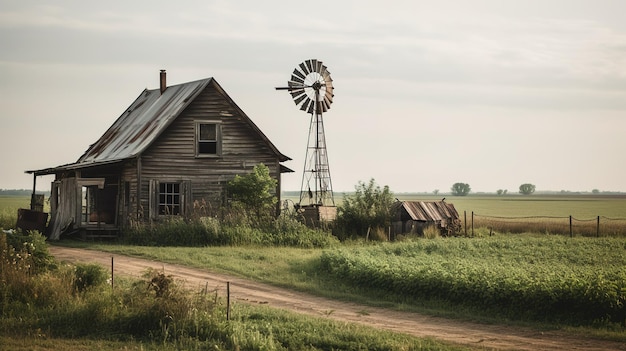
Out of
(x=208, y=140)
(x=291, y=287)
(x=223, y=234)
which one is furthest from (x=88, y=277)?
(x=208, y=140)

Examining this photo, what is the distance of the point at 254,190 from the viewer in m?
37.0

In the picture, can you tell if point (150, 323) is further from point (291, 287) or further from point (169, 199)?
point (169, 199)

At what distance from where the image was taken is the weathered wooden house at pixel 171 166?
120 ft

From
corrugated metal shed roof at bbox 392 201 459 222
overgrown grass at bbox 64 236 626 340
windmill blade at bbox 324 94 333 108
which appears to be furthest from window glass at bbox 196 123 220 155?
corrugated metal shed roof at bbox 392 201 459 222

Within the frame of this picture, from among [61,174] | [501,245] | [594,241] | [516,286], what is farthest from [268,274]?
[61,174]

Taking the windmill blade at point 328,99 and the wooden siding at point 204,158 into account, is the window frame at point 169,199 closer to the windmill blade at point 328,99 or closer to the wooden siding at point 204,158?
the wooden siding at point 204,158

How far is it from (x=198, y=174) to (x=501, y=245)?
13013mm

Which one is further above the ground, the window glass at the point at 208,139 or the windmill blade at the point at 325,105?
the windmill blade at the point at 325,105

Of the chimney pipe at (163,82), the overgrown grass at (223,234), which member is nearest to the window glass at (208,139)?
the overgrown grass at (223,234)

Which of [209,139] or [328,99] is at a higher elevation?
[328,99]

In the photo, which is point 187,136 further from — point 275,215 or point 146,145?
point 275,215

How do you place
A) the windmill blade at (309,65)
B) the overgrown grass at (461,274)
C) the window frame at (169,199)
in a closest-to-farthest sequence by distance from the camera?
the overgrown grass at (461,274), the window frame at (169,199), the windmill blade at (309,65)

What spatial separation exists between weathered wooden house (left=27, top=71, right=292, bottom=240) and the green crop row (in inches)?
353

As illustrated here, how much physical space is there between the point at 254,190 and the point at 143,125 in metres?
6.83
